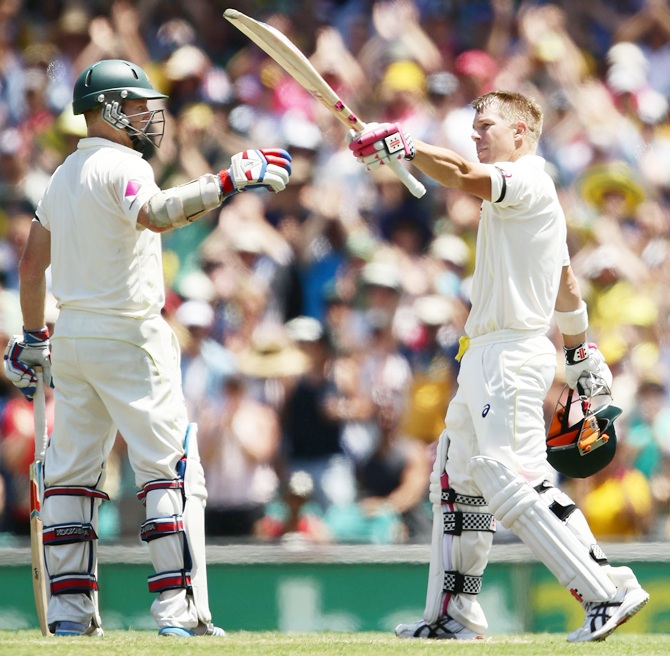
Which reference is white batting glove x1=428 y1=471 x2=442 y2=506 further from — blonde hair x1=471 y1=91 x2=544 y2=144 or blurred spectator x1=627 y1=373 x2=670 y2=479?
blurred spectator x1=627 y1=373 x2=670 y2=479

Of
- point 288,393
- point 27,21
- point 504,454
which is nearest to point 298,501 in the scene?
point 288,393

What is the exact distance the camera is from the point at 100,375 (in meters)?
5.64

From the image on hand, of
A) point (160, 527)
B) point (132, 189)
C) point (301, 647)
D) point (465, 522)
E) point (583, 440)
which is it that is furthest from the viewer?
point (583, 440)

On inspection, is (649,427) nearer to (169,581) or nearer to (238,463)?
(238,463)

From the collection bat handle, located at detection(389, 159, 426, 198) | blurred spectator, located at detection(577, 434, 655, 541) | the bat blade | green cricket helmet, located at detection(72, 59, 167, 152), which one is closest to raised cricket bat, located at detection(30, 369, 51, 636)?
the bat blade

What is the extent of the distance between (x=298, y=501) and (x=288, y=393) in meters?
0.75

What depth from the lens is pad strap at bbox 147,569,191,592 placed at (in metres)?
5.62

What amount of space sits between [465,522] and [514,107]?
1.73 m

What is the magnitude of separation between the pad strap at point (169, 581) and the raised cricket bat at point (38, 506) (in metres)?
0.60

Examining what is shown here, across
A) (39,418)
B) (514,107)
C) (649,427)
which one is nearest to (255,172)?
(514,107)

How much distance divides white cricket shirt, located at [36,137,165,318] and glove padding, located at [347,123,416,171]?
0.93 metres

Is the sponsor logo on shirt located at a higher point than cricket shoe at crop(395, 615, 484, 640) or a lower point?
higher

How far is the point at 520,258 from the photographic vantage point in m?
5.58

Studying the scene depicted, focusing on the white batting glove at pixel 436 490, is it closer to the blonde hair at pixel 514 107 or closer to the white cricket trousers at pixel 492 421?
the white cricket trousers at pixel 492 421
